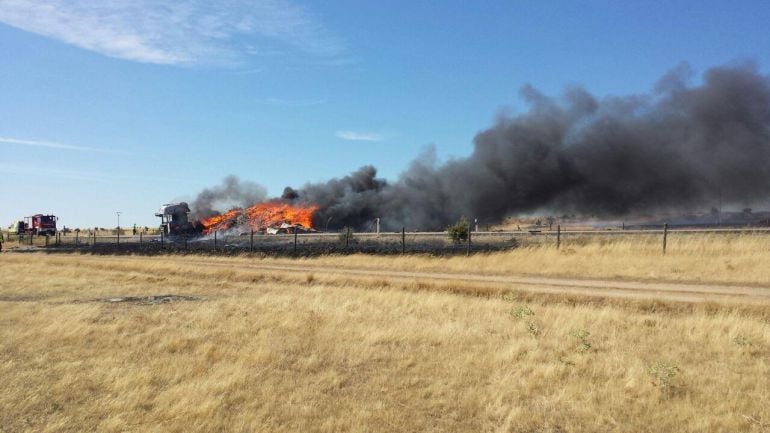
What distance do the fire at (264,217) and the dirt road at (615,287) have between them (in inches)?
1889

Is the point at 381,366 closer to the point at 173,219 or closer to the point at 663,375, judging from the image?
the point at 663,375

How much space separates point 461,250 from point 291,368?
25514 mm

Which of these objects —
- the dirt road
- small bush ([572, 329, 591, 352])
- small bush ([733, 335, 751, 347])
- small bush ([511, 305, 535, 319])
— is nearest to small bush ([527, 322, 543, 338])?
small bush ([572, 329, 591, 352])

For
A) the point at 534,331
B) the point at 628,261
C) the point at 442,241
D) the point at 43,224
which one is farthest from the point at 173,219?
the point at 534,331

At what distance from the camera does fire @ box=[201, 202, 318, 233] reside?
7182cm

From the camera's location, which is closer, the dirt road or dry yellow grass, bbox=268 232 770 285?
the dirt road

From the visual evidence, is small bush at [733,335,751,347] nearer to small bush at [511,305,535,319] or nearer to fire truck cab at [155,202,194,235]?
small bush at [511,305,535,319]

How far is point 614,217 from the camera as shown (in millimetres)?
76875

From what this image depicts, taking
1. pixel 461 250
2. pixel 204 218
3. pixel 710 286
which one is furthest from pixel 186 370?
pixel 204 218

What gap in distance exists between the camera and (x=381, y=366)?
9.65 metres

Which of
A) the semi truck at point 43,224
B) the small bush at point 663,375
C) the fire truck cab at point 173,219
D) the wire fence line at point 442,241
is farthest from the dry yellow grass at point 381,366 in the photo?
the semi truck at point 43,224

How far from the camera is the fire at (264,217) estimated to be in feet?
236

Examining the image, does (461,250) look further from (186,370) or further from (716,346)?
(186,370)

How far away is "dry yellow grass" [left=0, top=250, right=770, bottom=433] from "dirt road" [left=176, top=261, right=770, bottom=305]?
1.47 meters
